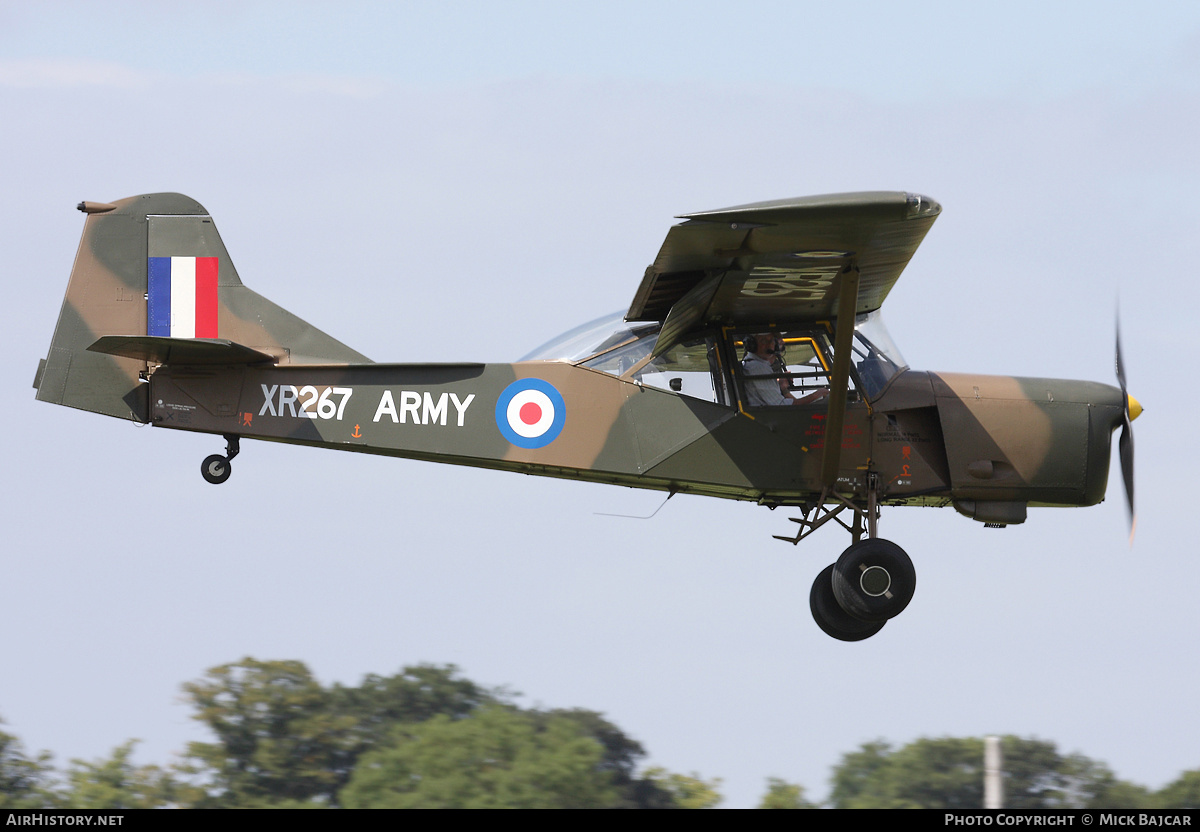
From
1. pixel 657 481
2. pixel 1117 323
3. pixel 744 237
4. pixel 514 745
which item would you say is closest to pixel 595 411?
pixel 657 481

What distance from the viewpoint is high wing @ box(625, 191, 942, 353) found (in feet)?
27.3

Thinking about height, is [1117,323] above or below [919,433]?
above

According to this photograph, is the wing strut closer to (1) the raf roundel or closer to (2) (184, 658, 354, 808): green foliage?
(1) the raf roundel

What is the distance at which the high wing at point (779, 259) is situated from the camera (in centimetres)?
834

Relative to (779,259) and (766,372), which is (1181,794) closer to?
(766,372)

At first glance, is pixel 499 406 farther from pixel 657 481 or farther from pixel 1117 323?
pixel 1117 323

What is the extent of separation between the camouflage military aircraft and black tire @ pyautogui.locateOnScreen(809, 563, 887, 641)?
0.01m

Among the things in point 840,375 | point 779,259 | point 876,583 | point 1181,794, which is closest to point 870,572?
point 876,583

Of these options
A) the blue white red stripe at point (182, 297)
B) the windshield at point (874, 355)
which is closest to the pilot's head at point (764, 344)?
the windshield at point (874, 355)

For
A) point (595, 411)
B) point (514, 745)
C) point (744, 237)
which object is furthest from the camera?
point (514, 745)

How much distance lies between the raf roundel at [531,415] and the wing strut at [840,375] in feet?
6.07

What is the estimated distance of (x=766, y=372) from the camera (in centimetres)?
1018
